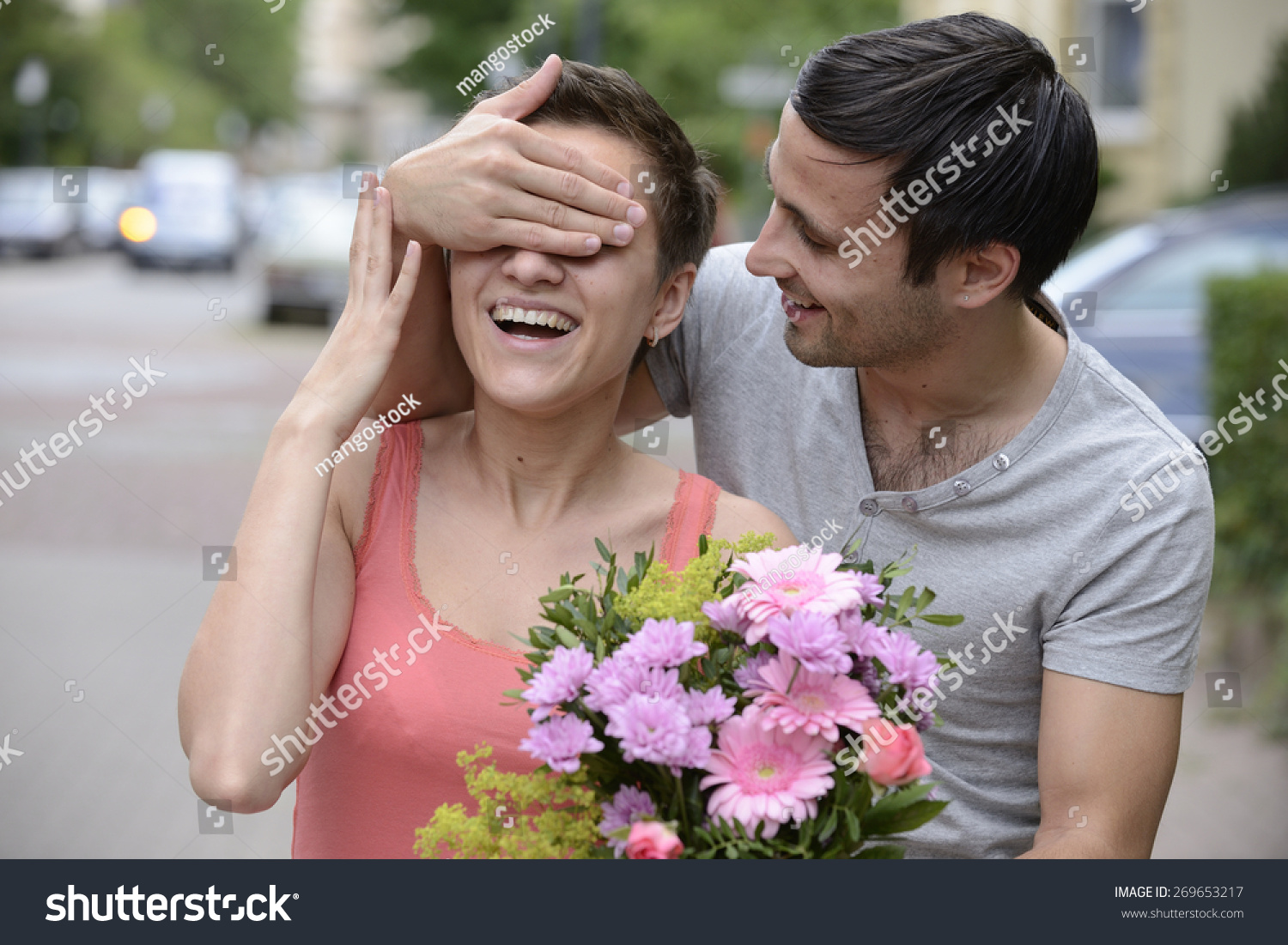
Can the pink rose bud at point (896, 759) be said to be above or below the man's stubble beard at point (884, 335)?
below

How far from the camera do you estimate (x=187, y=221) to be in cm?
2400

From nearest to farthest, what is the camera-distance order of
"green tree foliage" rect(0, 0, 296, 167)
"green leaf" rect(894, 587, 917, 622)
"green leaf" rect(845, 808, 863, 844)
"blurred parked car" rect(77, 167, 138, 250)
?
"green leaf" rect(845, 808, 863, 844) < "green leaf" rect(894, 587, 917, 622) < "blurred parked car" rect(77, 167, 138, 250) < "green tree foliage" rect(0, 0, 296, 167)

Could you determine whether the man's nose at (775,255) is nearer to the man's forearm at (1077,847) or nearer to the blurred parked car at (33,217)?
the man's forearm at (1077,847)

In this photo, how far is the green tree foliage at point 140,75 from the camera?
99.2 feet

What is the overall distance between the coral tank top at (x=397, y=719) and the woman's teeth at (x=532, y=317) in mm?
426

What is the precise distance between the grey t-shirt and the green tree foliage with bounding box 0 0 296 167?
1839 cm

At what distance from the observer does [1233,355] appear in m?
6.62

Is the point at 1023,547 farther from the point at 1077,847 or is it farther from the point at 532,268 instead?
the point at 532,268

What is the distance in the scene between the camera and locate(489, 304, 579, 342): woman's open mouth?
84.3 inches

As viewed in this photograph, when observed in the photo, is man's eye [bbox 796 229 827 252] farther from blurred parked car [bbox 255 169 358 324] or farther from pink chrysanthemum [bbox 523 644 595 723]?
blurred parked car [bbox 255 169 358 324]

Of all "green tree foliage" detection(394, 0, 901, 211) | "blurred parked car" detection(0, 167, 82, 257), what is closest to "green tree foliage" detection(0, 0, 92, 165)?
"blurred parked car" detection(0, 167, 82, 257)

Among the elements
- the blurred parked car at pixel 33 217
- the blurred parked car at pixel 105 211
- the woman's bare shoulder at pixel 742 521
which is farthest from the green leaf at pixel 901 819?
the blurred parked car at pixel 105 211

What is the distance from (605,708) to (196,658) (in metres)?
0.80

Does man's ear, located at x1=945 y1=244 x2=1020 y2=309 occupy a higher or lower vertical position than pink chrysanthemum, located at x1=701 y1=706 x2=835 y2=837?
higher
